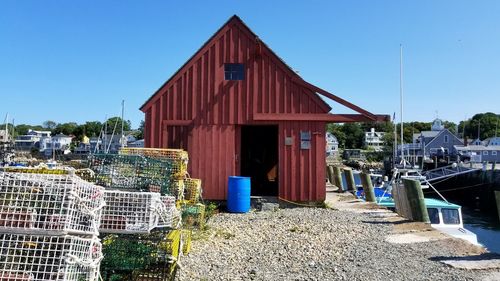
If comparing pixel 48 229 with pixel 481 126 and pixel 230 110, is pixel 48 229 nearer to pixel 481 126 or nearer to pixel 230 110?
pixel 230 110

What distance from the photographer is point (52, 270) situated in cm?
387

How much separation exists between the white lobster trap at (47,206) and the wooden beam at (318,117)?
10289 mm

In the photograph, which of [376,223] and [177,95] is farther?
[177,95]

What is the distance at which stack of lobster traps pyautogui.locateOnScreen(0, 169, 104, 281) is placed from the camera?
3.88 metres

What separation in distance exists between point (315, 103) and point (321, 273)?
8328 millimetres

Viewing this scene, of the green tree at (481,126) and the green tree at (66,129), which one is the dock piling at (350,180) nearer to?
the green tree at (481,126)

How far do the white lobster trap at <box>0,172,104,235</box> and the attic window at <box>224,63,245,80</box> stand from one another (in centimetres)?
1073

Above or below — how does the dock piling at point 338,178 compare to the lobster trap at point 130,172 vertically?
below

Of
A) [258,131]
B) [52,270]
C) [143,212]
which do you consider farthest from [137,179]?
[258,131]

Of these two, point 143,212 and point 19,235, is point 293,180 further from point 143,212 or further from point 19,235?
point 19,235

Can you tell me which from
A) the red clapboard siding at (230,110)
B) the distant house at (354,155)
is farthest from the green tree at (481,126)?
the red clapboard siding at (230,110)

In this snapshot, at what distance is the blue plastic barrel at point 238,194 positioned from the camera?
44.4 feet

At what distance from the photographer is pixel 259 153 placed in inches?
769

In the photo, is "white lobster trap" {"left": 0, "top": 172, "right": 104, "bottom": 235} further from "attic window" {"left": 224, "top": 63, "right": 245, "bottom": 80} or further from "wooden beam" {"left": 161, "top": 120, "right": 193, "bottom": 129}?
"attic window" {"left": 224, "top": 63, "right": 245, "bottom": 80}
